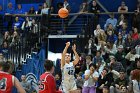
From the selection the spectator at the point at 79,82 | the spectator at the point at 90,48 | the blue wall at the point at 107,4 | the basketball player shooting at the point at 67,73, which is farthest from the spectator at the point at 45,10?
the basketball player shooting at the point at 67,73

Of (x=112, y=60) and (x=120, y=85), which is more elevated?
(x=112, y=60)

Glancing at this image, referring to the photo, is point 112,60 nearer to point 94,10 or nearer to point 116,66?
point 116,66

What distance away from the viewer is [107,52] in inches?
696

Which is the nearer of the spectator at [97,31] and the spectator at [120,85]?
the spectator at [120,85]

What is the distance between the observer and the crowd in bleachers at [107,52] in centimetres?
1436

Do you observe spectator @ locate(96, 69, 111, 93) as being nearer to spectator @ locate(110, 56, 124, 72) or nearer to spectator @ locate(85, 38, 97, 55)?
spectator @ locate(110, 56, 124, 72)

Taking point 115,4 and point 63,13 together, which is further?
point 115,4

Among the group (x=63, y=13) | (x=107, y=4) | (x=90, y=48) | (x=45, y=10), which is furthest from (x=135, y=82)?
(x=107, y=4)

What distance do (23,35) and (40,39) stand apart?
87 centimetres

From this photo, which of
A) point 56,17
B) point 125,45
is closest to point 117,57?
point 125,45

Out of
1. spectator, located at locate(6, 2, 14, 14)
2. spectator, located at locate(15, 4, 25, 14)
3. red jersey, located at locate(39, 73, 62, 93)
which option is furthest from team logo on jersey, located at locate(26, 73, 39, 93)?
spectator, located at locate(6, 2, 14, 14)

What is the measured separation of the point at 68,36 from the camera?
21719mm

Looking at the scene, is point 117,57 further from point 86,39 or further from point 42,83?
point 42,83

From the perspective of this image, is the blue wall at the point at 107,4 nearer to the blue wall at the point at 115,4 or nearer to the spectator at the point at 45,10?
the blue wall at the point at 115,4
